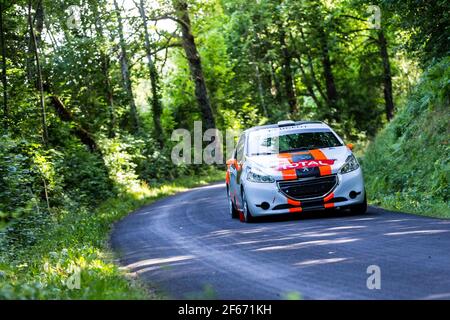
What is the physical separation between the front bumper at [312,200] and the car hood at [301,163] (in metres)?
0.24

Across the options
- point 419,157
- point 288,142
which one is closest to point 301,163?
point 288,142

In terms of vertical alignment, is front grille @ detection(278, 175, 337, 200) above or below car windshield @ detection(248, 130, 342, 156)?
below

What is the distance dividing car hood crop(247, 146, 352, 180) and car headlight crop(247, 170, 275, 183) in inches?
2.7

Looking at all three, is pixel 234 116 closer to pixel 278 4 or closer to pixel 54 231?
pixel 278 4

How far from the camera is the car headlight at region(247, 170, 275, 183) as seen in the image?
44.1 feet

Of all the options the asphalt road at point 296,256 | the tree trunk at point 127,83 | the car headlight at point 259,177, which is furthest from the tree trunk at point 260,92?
the car headlight at point 259,177

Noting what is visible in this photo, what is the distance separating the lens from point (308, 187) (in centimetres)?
1341

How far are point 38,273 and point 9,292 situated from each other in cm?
356

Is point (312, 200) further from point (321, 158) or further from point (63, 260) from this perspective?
point (63, 260)

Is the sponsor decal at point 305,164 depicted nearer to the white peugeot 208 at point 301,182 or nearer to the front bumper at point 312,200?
the white peugeot 208 at point 301,182

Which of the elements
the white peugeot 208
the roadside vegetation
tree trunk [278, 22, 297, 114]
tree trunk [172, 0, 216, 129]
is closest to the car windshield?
the white peugeot 208

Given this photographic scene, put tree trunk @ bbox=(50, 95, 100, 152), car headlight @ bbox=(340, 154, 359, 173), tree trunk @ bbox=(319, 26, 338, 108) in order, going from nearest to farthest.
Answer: car headlight @ bbox=(340, 154, 359, 173) → tree trunk @ bbox=(50, 95, 100, 152) → tree trunk @ bbox=(319, 26, 338, 108)

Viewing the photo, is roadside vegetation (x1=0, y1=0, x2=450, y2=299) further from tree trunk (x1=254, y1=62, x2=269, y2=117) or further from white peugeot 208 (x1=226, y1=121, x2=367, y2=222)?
white peugeot 208 (x1=226, y1=121, x2=367, y2=222)

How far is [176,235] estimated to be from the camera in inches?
512
